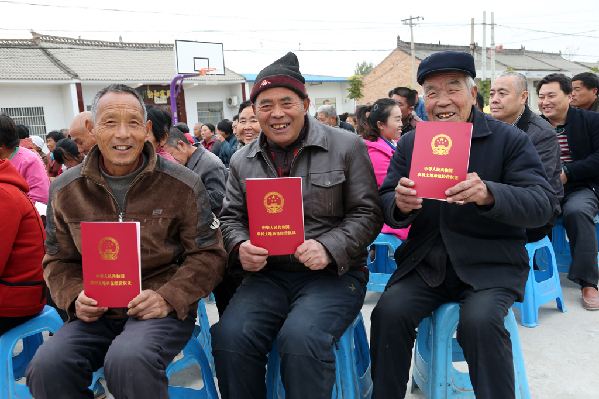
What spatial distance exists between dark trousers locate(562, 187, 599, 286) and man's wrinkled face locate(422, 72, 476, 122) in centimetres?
199

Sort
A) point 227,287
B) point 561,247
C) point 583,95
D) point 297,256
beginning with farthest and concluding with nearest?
1. point 583,95
2. point 561,247
3. point 227,287
4. point 297,256

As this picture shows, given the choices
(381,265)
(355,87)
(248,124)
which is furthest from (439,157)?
(355,87)

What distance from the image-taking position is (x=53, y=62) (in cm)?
2130

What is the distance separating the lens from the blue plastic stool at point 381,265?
4059 millimetres

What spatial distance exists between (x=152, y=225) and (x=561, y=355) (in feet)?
8.06

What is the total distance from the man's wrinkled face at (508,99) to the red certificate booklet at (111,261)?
298 cm

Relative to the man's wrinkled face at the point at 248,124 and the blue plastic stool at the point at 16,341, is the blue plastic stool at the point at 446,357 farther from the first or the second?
the man's wrinkled face at the point at 248,124

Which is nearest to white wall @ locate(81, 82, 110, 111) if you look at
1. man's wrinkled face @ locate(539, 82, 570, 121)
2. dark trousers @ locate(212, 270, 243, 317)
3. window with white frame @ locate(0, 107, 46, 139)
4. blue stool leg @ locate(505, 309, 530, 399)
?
window with white frame @ locate(0, 107, 46, 139)

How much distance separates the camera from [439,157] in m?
2.04

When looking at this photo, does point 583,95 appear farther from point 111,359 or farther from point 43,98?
point 43,98

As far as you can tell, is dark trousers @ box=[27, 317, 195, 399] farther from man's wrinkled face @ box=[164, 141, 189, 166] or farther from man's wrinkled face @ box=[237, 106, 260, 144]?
man's wrinkled face @ box=[237, 106, 260, 144]

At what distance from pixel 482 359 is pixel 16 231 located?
2.16 m

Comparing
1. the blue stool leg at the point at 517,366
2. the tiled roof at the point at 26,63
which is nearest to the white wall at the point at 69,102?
the tiled roof at the point at 26,63

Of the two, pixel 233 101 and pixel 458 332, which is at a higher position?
pixel 233 101
